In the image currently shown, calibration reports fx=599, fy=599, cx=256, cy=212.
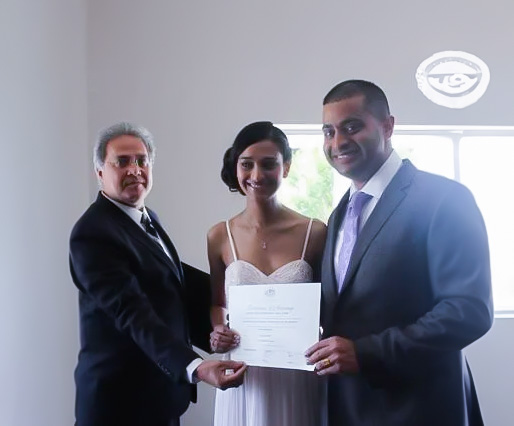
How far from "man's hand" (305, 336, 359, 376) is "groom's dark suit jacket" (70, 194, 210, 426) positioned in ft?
1.36

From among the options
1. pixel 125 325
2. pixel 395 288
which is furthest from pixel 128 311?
pixel 395 288

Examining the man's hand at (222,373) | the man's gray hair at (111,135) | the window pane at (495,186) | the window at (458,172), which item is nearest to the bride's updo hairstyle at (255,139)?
the man's gray hair at (111,135)

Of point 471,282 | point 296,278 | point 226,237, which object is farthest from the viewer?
point 226,237

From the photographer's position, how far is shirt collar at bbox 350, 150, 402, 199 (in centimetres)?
163

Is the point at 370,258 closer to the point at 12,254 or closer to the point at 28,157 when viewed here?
the point at 12,254

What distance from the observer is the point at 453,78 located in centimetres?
355

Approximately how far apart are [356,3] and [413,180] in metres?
2.26

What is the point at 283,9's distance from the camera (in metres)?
3.49

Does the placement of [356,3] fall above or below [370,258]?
above

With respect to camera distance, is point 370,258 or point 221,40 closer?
point 370,258

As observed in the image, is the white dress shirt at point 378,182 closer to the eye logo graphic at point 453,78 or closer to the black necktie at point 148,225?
the black necktie at point 148,225

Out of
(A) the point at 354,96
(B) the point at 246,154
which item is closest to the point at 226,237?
(B) the point at 246,154

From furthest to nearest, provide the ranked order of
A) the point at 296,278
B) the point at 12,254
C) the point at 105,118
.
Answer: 1. the point at 105,118
2. the point at 12,254
3. the point at 296,278

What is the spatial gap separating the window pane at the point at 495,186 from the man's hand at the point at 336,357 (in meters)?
2.45
